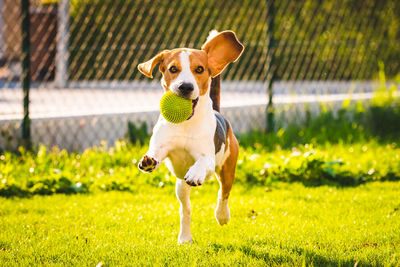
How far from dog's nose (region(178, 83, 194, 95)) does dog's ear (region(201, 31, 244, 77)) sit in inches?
12.7

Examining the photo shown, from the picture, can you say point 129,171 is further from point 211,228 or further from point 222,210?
point 222,210

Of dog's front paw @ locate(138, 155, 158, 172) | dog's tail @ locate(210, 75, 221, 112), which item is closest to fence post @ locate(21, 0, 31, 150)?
dog's tail @ locate(210, 75, 221, 112)

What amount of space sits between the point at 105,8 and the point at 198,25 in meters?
1.84

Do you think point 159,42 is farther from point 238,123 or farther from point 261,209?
point 261,209

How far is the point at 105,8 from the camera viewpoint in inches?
385

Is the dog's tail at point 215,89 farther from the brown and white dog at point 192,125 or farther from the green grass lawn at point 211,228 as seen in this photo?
the green grass lawn at point 211,228

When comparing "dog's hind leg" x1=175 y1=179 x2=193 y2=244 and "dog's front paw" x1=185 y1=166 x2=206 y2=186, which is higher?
"dog's front paw" x1=185 y1=166 x2=206 y2=186

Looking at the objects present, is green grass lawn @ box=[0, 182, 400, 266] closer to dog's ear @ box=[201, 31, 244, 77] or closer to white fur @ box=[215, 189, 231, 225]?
white fur @ box=[215, 189, 231, 225]

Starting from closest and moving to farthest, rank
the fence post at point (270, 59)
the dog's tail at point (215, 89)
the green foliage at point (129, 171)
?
the dog's tail at point (215, 89), the green foliage at point (129, 171), the fence post at point (270, 59)

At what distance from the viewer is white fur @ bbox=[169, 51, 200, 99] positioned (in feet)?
8.30

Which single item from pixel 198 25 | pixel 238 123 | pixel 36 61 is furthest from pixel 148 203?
pixel 36 61

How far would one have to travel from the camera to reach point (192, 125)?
8.81 ft

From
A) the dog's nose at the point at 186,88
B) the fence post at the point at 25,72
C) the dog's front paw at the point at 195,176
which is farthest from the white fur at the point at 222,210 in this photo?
the fence post at the point at 25,72

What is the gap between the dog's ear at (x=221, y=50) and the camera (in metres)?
2.81
